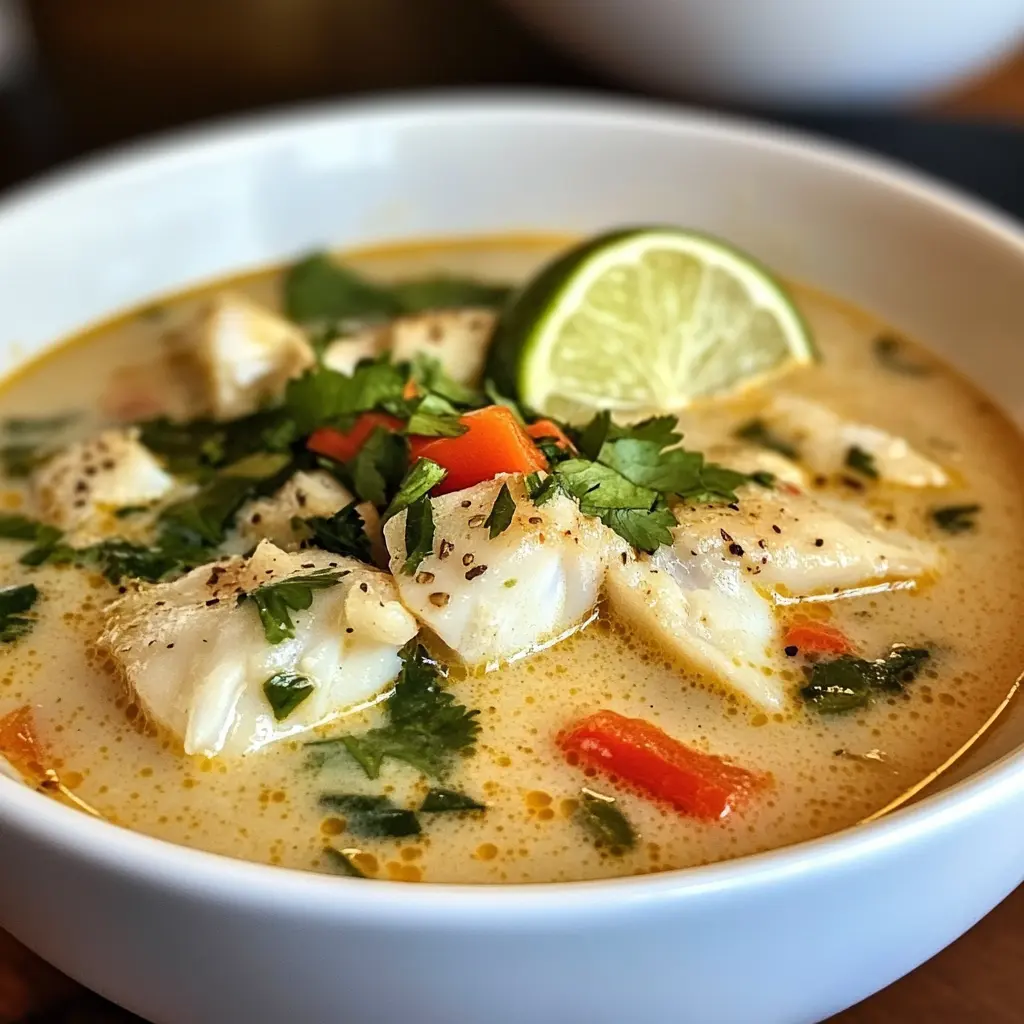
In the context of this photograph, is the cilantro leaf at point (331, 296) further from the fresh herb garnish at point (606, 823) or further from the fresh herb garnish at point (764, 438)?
the fresh herb garnish at point (606, 823)

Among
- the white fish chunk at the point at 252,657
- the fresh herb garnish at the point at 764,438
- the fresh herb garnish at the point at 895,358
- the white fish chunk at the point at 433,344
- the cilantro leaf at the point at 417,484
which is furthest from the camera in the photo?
the fresh herb garnish at the point at 895,358

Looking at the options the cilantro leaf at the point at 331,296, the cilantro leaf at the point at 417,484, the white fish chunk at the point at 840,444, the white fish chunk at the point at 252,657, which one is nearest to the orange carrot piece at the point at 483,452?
the cilantro leaf at the point at 417,484

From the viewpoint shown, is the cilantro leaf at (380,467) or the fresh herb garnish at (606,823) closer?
the fresh herb garnish at (606,823)

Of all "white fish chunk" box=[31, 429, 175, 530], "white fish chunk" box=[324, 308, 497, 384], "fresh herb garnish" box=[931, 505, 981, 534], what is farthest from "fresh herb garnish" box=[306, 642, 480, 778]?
"fresh herb garnish" box=[931, 505, 981, 534]

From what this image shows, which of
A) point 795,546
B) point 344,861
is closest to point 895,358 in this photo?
point 795,546

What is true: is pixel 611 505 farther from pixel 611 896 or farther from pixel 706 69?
pixel 706 69

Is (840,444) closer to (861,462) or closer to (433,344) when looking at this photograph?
(861,462)

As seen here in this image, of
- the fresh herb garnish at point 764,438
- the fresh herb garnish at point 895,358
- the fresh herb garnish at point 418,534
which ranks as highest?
the fresh herb garnish at point 418,534
